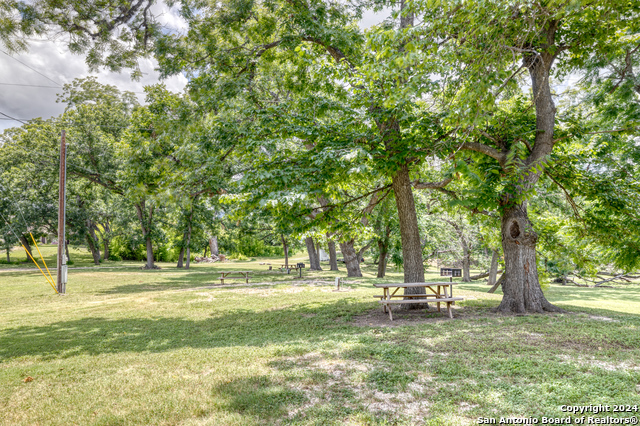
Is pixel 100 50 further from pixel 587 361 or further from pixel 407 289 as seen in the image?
pixel 587 361

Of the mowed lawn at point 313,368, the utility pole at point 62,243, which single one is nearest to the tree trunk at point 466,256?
the mowed lawn at point 313,368

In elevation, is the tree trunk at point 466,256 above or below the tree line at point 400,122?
below

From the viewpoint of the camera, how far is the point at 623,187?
8078mm

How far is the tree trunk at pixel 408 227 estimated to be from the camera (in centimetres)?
884

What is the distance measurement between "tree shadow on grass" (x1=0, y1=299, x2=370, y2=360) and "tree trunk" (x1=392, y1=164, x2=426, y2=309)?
1763 millimetres

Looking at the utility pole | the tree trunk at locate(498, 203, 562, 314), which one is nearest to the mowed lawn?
the tree trunk at locate(498, 203, 562, 314)

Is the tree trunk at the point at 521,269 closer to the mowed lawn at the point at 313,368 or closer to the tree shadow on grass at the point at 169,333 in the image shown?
the mowed lawn at the point at 313,368

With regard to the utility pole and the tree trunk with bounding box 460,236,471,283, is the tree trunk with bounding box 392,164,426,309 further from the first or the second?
the utility pole

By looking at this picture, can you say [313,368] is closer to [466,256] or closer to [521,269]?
[521,269]

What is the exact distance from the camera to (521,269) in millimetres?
8227

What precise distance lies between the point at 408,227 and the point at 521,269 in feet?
9.06

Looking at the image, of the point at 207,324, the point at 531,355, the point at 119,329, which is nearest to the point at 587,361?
the point at 531,355

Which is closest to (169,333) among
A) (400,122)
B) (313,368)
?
(313,368)

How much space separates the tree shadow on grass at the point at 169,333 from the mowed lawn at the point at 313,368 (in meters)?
0.05
